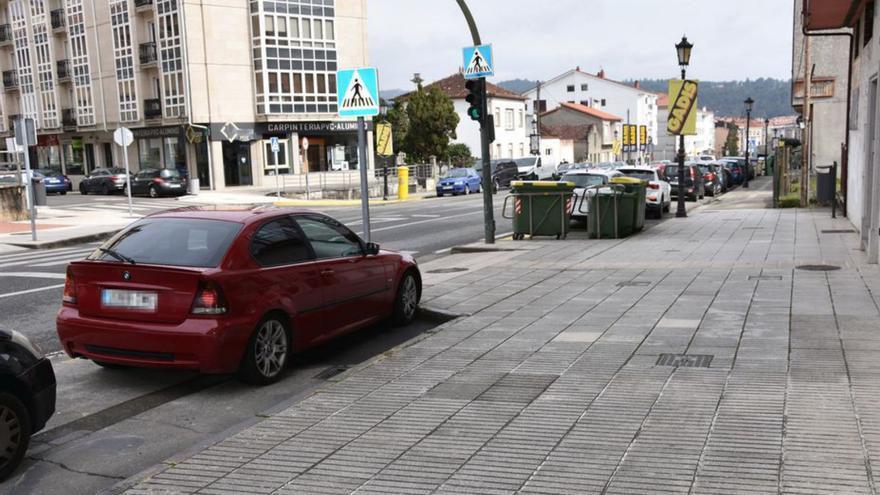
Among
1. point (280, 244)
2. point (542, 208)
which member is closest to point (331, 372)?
point (280, 244)

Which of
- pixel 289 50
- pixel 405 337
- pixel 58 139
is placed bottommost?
pixel 405 337

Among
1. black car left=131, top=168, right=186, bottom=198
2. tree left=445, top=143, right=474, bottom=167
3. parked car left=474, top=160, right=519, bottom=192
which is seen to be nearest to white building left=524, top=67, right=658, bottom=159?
tree left=445, top=143, right=474, bottom=167

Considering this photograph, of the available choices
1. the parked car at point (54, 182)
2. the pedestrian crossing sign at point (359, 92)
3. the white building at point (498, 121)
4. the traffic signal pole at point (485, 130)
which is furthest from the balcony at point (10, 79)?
the pedestrian crossing sign at point (359, 92)

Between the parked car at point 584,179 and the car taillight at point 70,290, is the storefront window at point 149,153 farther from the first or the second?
the car taillight at point 70,290

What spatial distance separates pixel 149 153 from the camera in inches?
2016

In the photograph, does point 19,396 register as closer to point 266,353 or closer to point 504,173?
point 266,353

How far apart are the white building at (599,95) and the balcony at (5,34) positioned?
65.5 m

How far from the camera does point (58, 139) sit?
59594 mm

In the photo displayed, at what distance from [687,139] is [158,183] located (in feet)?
417

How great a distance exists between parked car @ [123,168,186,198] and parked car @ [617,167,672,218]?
80.4 feet

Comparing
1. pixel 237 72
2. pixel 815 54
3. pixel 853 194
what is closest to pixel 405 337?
pixel 853 194

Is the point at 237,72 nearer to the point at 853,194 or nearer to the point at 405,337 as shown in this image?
the point at 853,194

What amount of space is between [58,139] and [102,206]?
30747 mm

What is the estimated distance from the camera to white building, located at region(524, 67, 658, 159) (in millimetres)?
110938
